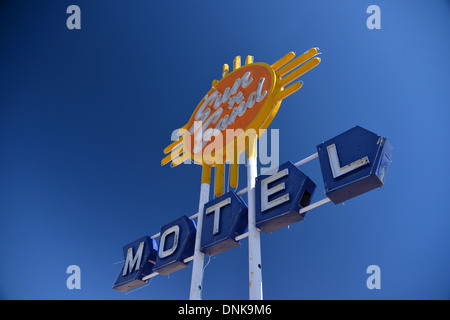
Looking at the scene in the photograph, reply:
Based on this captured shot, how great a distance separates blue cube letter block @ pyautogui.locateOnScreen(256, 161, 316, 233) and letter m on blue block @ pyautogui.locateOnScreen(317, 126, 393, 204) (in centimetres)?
51

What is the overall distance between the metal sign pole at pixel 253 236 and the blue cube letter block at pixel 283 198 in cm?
17

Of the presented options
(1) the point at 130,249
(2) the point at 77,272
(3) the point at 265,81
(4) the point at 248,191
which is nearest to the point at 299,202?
(4) the point at 248,191

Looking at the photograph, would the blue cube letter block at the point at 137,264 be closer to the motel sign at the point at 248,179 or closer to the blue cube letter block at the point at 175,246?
the motel sign at the point at 248,179

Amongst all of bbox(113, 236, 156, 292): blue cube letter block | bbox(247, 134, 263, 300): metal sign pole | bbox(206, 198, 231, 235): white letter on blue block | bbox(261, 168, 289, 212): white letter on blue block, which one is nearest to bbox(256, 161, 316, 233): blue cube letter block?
bbox(261, 168, 289, 212): white letter on blue block

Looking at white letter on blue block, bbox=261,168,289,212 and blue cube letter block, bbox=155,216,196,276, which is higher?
white letter on blue block, bbox=261,168,289,212

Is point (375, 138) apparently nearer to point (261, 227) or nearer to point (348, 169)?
point (348, 169)

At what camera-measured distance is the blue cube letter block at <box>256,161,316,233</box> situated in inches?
339

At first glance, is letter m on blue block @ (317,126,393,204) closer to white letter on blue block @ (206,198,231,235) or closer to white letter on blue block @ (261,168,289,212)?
white letter on blue block @ (261,168,289,212)

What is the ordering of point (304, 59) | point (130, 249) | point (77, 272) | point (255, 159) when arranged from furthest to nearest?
point (77, 272) → point (130, 249) → point (304, 59) → point (255, 159)

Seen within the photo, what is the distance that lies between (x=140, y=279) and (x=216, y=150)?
12.3ft

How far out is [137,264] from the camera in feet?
37.5

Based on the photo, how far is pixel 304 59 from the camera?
1128 centimetres

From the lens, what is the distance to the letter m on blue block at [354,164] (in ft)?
26.0

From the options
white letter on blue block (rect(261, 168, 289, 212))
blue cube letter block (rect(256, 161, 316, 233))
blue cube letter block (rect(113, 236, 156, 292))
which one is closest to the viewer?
blue cube letter block (rect(256, 161, 316, 233))
